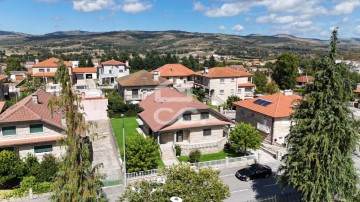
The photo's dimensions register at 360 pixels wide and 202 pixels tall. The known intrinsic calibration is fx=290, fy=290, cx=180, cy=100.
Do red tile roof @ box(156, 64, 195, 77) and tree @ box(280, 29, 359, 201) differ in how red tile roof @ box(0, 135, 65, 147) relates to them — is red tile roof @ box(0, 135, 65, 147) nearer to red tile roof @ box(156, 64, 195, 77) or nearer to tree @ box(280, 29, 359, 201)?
tree @ box(280, 29, 359, 201)

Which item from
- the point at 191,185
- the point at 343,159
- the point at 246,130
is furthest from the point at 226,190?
the point at 246,130

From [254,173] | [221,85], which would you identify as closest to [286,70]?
[221,85]

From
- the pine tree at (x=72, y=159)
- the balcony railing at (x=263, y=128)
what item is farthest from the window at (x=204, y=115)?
the pine tree at (x=72, y=159)

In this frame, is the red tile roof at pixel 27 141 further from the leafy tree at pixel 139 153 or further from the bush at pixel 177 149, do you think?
the bush at pixel 177 149

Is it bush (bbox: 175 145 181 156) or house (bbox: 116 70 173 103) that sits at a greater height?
house (bbox: 116 70 173 103)

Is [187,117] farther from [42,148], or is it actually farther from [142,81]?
[142,81]

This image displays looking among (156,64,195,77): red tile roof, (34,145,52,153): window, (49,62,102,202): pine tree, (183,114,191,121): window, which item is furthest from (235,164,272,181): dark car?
(156,64,195,77): red tile roof
